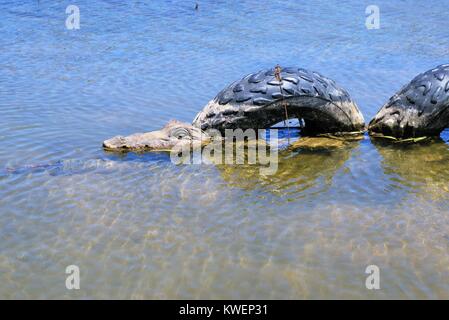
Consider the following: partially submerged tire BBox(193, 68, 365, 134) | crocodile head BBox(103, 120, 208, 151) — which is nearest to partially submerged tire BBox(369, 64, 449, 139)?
partially submerged tire BBox(193, 68, 365, 134)

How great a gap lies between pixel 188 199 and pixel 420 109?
3.53 m

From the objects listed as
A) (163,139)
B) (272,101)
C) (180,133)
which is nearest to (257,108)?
(272,101)

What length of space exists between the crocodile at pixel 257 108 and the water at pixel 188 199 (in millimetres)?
354

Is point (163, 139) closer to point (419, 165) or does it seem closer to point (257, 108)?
Answer: point (257, 108)

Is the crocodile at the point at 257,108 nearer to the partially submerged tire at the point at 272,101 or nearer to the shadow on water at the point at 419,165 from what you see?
the partially submerged tire at the point at 272,101

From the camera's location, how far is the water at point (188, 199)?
5.10 meters

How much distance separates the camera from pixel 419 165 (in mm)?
7668

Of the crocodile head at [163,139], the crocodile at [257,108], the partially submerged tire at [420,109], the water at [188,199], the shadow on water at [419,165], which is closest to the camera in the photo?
the water at [188,199]

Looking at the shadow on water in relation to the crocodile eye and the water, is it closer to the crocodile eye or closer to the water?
the water

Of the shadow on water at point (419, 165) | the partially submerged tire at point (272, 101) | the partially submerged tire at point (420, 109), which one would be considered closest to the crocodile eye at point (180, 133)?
the partially submerged tire at point (272, 101)

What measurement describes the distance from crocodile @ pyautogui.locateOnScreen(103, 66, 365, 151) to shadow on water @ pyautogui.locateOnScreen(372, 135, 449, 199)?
0.94m

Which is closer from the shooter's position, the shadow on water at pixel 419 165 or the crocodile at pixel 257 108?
the shadow on water at pixel 419 165
